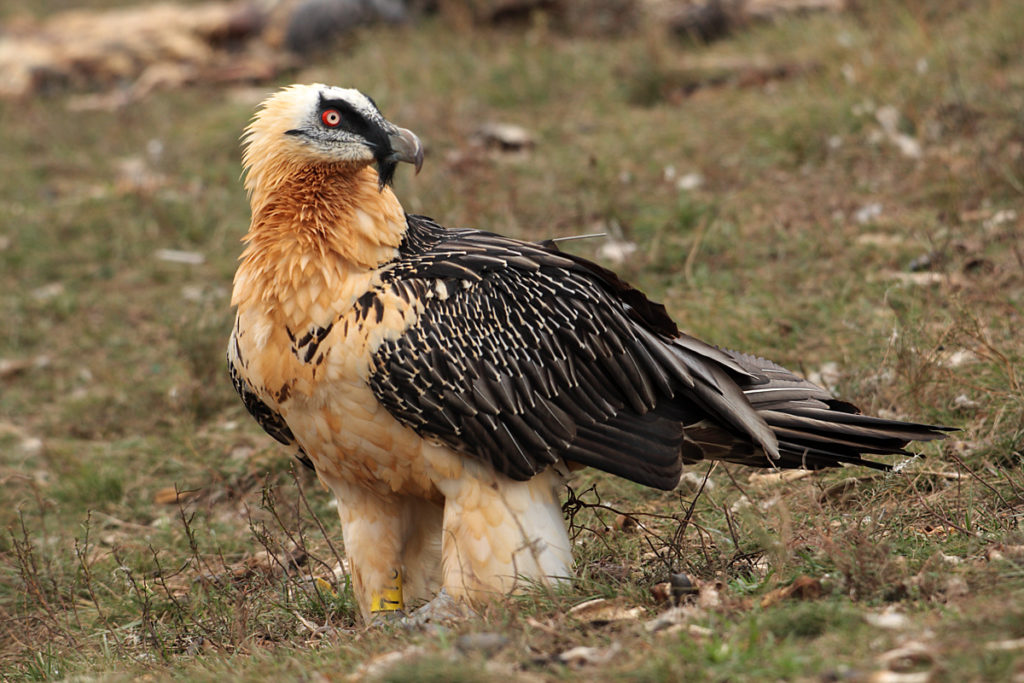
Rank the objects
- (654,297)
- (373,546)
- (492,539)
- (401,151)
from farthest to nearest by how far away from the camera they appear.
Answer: (654,297) → (373,546) → (401,151) → (492,539)

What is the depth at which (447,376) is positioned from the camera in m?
4.41

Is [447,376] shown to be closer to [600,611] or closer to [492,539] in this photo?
[492,539]

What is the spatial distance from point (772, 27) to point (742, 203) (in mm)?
3781

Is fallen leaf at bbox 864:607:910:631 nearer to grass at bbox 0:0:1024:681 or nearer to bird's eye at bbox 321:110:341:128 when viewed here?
grass at bbox 0:0:1024:681

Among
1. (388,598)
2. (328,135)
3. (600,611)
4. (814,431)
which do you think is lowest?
(388,598)

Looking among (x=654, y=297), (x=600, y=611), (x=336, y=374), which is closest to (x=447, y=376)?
(x=336, y=374)

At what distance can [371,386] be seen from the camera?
4324 millimetres

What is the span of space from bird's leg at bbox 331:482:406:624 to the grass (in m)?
0.17

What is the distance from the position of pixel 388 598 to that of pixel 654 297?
3526 mm

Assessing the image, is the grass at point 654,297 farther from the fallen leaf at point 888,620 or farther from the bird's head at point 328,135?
the bird's head at point 328,135

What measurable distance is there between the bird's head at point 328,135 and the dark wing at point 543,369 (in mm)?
398

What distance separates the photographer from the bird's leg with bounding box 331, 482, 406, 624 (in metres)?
4.82

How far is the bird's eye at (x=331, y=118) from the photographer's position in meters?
4.55

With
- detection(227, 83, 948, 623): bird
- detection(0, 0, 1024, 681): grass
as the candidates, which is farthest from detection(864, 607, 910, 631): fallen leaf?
detection(227, 83, 948, 623): bird
